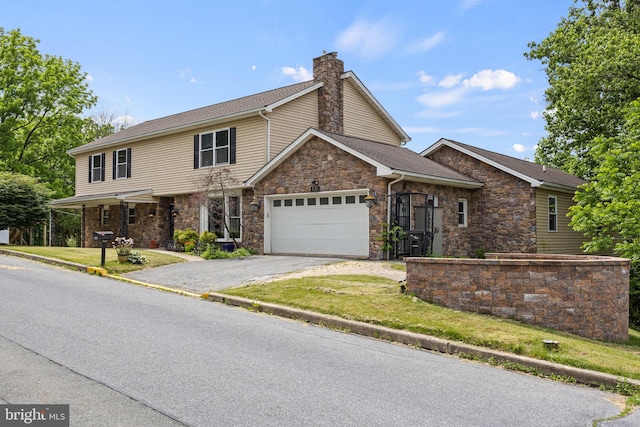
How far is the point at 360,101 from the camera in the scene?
2372 cm

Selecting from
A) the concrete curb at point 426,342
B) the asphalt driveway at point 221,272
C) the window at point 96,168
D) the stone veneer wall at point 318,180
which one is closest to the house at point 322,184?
the stone veneer wall at point 318,180

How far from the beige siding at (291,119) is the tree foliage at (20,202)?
13368 mm

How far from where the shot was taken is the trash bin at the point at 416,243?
16297mm

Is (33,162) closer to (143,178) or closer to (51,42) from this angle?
(51,42)

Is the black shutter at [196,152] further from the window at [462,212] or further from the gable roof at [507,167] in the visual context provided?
the window at [462,212]

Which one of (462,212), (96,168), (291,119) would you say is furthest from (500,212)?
(96,168)

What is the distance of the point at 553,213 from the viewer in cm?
2034

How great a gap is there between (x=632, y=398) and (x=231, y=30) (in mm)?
13769

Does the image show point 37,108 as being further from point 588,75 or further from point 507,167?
point 588,75

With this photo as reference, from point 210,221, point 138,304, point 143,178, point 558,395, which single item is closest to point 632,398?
point 558,395

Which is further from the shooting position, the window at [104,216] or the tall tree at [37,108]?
the tall tree at [37,108]

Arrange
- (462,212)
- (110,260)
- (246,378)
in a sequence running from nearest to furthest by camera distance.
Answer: (246,378) → (110,260) → (462,212)

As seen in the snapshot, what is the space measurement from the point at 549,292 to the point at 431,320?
7.12ft

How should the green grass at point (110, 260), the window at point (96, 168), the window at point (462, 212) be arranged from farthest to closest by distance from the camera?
1. the window at point (96, 168)
2. the window at point (462, 212)
3. the green grass at point (110, 260)
